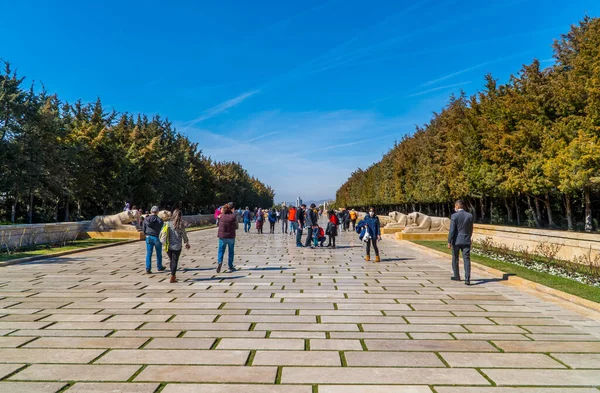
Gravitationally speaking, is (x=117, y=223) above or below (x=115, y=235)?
above

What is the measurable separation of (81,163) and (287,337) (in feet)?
83.8

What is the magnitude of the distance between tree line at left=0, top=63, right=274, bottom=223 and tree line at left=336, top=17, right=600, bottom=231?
1889 cm

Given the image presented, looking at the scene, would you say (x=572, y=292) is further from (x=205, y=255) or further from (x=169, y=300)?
(x=205, y=255)

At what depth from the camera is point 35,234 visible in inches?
659

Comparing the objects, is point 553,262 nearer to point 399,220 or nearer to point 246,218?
point 399,220

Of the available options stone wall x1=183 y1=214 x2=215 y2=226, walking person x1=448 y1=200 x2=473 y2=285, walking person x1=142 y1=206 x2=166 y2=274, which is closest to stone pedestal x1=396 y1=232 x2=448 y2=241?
walking person x1=448 y1=200 x2=473 y2=285

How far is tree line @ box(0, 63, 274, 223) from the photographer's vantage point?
21.1 m

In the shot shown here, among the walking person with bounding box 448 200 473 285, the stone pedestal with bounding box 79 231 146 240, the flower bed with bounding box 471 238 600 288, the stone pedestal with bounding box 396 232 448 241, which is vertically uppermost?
the walking person with bounding box 448 200 473 285

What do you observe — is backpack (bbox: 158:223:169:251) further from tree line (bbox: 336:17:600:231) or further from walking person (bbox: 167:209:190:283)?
tree line (bbox: 336:17:600:231)

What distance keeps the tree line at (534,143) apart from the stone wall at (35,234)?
67.5ft

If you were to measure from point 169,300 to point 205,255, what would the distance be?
7.64 metres

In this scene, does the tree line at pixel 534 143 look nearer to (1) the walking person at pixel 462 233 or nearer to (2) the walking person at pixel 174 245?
(1) the walking person at pixel 462 233

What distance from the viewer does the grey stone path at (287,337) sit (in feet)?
12.7

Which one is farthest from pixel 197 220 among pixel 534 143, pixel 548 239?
pixel 548 239
